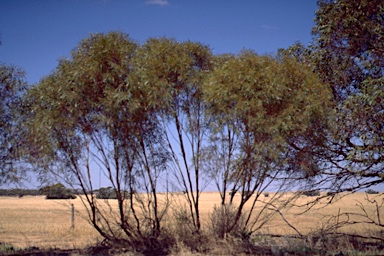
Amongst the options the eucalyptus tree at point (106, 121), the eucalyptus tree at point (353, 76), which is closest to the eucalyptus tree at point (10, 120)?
the eucalyptus tree at point (106, 121)

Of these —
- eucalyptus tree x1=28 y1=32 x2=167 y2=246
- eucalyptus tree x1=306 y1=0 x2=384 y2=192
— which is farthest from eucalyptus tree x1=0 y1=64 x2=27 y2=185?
eucalyptus tree x1=306 y1=0 x2=384 y2=192

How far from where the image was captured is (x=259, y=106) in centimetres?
1108

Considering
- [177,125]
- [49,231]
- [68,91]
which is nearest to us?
[68,91]

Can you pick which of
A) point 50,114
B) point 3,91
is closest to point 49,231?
point 3,91

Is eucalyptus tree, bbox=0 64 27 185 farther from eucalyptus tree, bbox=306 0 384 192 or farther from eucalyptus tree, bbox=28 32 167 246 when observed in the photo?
eucalyptus tree, bbox=306 0 384 192

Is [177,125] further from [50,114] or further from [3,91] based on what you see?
[3,91]

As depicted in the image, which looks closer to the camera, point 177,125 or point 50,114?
point 50,114

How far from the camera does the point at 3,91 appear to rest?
14.3m

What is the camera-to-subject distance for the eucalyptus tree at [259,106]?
11.1 meters

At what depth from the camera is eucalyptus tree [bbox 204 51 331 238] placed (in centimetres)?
1113

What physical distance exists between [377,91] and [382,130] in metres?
1.64

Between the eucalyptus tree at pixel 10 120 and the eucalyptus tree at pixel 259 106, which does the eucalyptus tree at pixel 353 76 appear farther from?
the eucalyptus tree at pixel 10 120

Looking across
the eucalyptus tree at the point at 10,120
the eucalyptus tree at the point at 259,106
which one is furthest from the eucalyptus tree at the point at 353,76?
the eucalyptus tree at the point at 10,120

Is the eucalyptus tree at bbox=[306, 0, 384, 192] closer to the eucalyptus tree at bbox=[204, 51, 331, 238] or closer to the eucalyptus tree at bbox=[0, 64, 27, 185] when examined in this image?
the eucalyptus tree at bbox=[204, 51, 331, 238]
